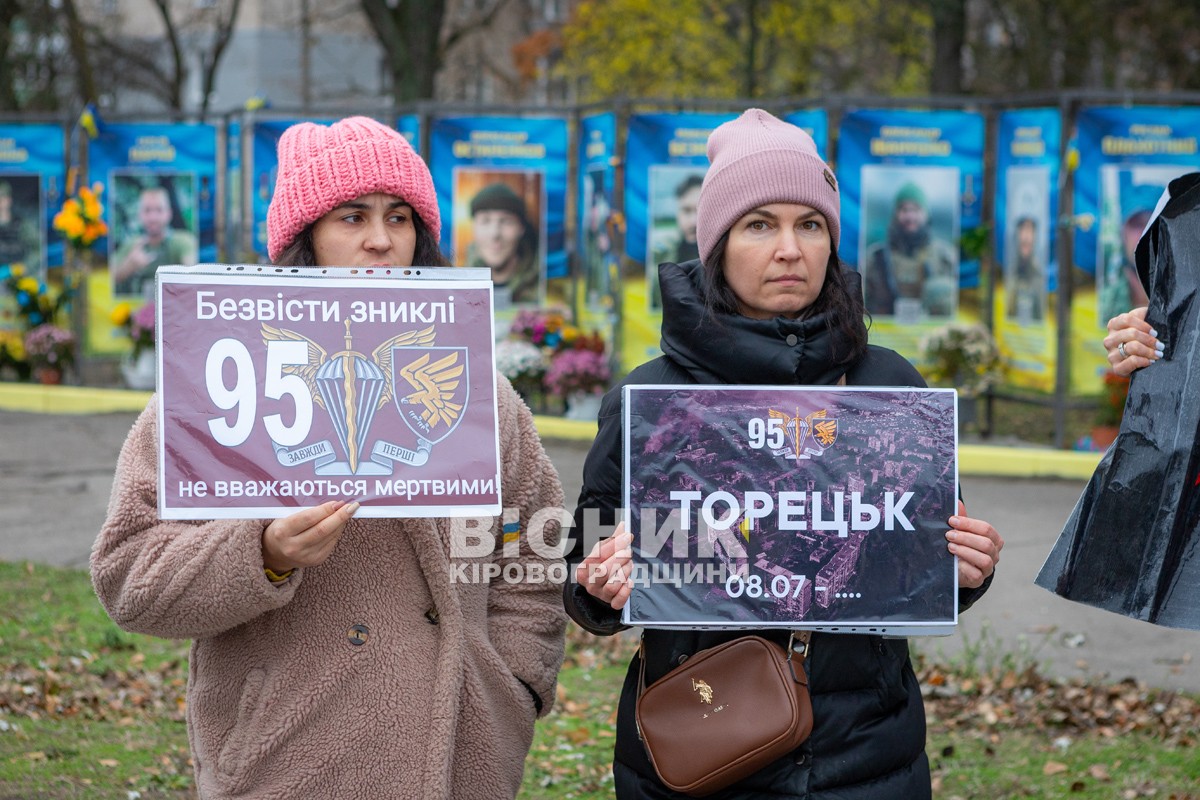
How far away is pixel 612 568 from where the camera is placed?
259 cm

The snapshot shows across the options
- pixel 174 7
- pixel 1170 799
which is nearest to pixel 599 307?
pixel 1170 799

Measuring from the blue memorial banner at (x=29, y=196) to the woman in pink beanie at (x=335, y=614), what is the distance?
1507cm

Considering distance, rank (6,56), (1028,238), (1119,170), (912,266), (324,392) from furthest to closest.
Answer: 1. (6,56)
2. (912,266)
3. (1028,238)
4. (1119,170)
5. (324,392)

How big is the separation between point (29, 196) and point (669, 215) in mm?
7952

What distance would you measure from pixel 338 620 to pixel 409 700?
204 millimetres

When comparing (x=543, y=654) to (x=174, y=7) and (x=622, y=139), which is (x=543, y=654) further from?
(x=174, y=7)

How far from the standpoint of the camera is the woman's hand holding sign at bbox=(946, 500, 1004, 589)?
8.68 feet

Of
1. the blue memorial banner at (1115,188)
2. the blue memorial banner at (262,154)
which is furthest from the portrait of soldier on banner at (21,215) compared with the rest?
the blue memorial banner at (1115,188)

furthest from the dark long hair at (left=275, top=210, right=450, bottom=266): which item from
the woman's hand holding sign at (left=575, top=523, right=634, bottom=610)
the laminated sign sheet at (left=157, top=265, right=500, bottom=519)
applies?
the woman's hand holding sign at (left=575, top=523, right=634, bottom=610)

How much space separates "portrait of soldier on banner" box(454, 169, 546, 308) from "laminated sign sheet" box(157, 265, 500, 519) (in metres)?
12.0

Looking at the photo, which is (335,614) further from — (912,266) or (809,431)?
(912,266)

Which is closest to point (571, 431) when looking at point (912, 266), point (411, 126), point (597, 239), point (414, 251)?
point (597, 239)

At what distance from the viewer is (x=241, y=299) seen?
8.59ft

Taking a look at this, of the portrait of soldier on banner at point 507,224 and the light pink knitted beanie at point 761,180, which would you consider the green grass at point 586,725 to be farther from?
the portrait of soldier on banner at point 507,224
